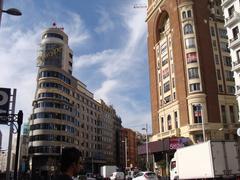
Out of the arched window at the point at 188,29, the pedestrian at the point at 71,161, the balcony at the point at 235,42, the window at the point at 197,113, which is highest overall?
the arched window at the point at 188,29

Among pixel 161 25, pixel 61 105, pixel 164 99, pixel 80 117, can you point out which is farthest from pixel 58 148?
pixel 161 25

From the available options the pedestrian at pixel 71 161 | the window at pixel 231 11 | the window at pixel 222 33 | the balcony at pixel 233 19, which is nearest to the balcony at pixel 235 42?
the balcony at pixel 233 19

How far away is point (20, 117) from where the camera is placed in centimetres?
1477

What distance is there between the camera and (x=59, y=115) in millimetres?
80312

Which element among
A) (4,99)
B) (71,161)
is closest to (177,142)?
(4,99)

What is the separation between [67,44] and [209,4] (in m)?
46.5

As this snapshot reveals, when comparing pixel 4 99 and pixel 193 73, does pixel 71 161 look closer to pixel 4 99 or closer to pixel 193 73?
pixel 4 99

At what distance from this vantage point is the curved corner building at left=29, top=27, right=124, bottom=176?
76.4 meters

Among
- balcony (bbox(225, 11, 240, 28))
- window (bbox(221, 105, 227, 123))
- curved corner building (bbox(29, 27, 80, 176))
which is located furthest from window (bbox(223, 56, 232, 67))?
curved corner building (bbox(29, 27, 80, 176))

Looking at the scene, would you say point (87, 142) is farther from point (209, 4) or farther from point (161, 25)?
point (209, 4)

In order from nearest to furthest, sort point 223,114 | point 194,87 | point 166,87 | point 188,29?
point 194,87
point 223,114
point 188,29
point 166,87

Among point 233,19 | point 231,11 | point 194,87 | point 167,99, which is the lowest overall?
point 167,99

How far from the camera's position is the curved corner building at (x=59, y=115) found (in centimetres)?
7638

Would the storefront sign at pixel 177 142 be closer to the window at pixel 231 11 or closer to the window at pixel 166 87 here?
the window at pixel 166 87
